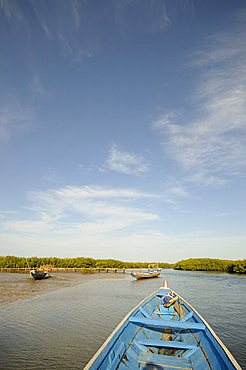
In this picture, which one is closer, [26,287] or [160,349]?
[160,349]

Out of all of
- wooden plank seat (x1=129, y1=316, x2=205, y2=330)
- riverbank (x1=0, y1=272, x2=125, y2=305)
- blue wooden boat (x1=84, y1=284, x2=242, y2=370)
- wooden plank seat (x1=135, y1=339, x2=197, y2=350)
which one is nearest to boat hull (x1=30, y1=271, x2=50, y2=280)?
riverbank (x1=0, y1=272, x2=125, y2=305)

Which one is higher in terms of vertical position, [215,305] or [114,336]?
[114,336]

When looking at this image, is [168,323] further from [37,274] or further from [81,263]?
[81,263]

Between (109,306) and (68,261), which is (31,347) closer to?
(109,306)

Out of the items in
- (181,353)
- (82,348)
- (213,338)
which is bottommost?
(82,348)

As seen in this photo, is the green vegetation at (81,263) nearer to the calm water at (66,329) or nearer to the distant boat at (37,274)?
the distant boat at (37,274)

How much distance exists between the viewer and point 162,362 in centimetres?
655

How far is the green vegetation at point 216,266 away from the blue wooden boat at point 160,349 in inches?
2664

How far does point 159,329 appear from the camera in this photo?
8750 millimetres

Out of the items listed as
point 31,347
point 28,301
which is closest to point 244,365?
point 31,347

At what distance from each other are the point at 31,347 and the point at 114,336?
6445mm

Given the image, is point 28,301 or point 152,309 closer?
point 152,309

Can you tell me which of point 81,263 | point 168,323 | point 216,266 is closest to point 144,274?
point 81,263

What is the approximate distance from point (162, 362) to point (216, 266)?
290 ft
